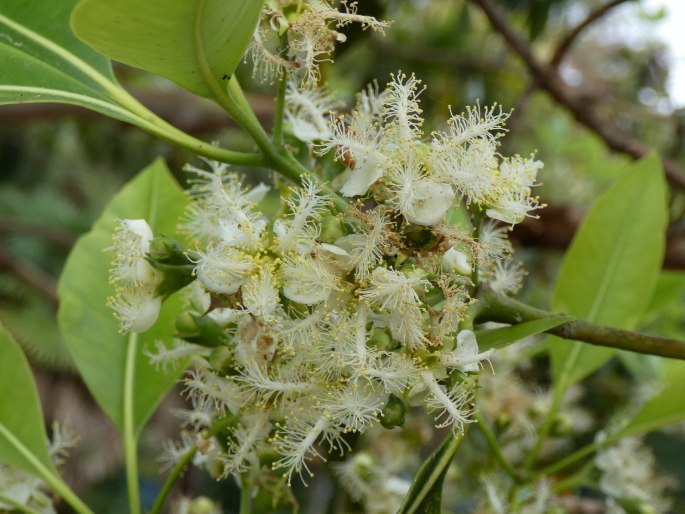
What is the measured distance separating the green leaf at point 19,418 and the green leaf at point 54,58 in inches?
13.4

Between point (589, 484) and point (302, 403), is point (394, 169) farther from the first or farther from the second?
point (589, 484)

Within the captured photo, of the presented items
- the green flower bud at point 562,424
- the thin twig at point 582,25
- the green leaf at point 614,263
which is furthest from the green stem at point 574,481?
the thin twig at point 582,25

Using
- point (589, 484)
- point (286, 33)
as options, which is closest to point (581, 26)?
point (589, 484)

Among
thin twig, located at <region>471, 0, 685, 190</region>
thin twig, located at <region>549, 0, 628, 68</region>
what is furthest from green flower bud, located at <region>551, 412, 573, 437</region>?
thin twig, located at <region>549, 0, 628, 68</region>

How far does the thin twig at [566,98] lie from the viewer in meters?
1.82

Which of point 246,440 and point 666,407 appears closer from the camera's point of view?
point 246,440

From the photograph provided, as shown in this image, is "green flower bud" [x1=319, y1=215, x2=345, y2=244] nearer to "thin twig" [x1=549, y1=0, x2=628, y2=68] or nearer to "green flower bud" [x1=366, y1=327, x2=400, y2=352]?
"green flower bud" [x1=366, y1=327, x2=400, y2=352]

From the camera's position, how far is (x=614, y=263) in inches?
44.6

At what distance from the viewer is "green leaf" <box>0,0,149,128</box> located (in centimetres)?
77

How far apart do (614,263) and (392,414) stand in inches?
22.5

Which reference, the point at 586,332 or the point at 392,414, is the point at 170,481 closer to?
the point at 392,414

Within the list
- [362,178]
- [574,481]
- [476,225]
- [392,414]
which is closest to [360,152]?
[362,178]

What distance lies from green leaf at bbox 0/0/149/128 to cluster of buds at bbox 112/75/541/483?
0.13 meters

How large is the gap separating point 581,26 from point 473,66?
125 centimetres
